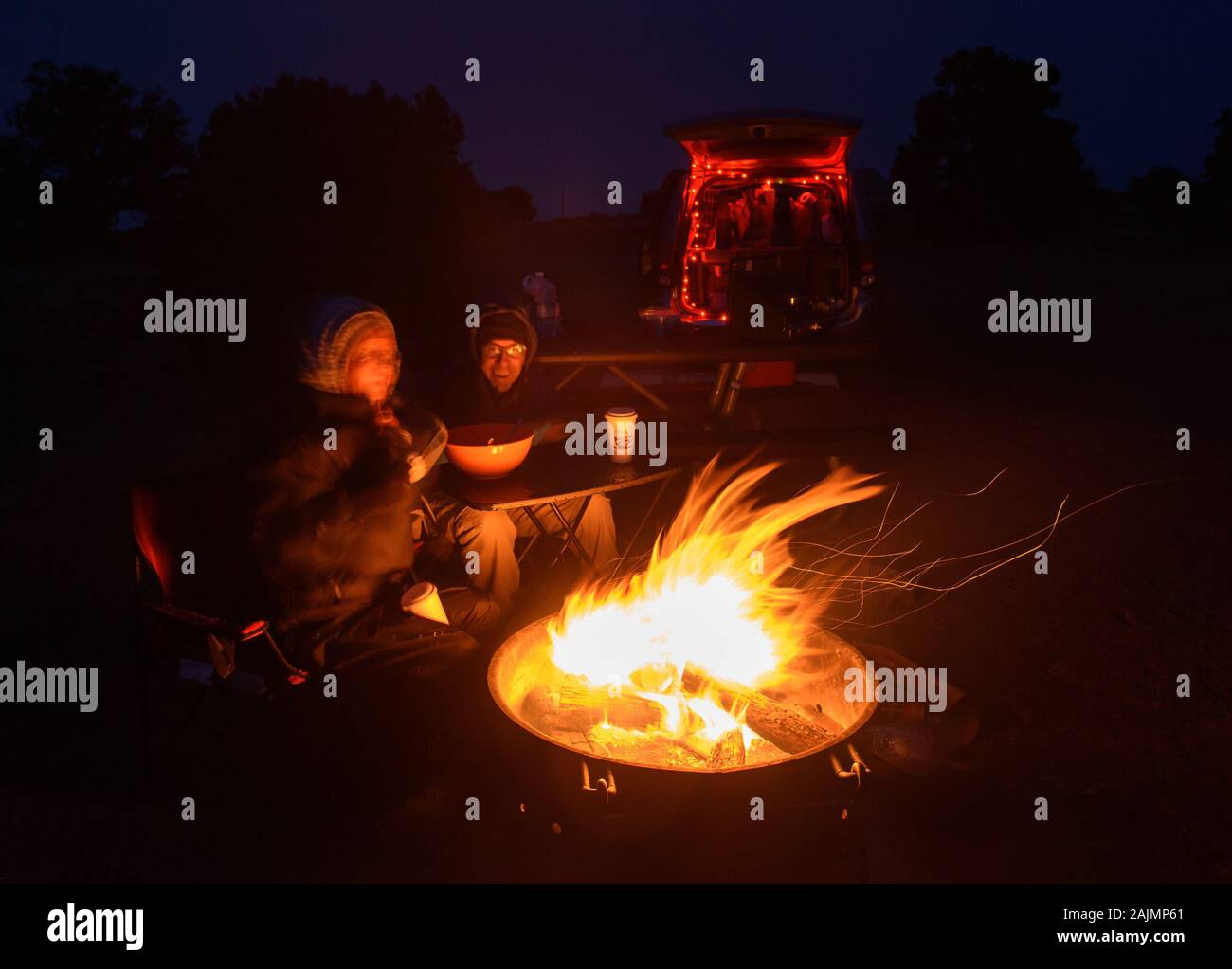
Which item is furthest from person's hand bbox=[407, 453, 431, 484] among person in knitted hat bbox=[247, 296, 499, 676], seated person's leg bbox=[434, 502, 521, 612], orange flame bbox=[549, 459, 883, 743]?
orange flame bbox=[549, 459, 883, 743]

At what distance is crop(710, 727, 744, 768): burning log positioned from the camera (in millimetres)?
2883

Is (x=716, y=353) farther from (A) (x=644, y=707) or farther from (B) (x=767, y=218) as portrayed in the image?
(B) (x=767, y=218)

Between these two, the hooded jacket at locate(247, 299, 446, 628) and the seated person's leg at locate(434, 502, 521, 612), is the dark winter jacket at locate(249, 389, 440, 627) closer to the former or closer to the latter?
the hooded jacket at locate(247, 299, 446, 628)

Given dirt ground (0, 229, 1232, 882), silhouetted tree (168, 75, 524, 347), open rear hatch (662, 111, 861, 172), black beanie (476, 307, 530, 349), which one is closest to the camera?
dirt ground (0, 229, 1232, 882)

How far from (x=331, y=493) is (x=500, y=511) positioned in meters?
1.07

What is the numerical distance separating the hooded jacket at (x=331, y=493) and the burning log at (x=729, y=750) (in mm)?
1297

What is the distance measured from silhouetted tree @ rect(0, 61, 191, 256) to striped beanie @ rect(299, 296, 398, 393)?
23356mm

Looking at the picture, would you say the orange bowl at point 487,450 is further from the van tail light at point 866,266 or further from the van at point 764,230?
the van tail light at point 866,266

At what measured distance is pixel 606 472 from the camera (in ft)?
12.5

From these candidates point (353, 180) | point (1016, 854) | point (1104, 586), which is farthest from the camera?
point (353, 180)

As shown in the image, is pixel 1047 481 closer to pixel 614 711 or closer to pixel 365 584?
pixel 614 711

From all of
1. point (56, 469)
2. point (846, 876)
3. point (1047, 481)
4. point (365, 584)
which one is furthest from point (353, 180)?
point (846, 876)

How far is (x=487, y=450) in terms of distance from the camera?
3660 mm
